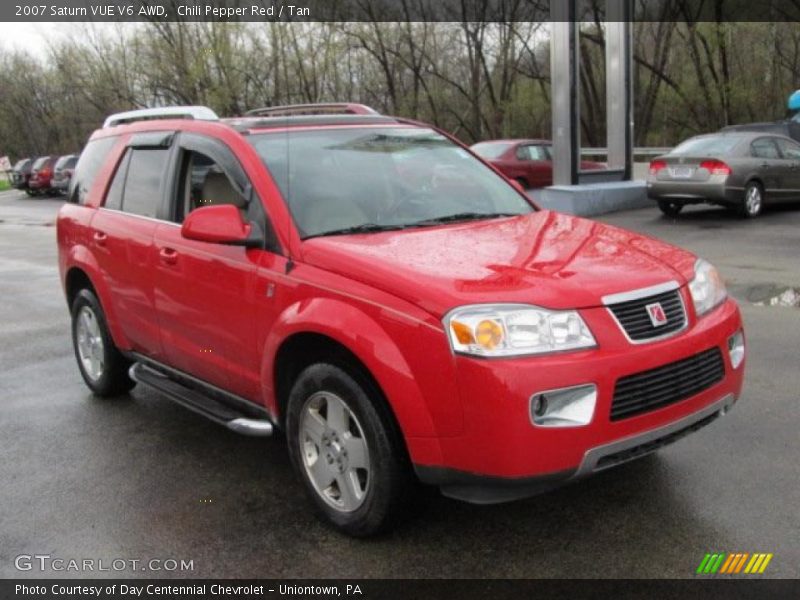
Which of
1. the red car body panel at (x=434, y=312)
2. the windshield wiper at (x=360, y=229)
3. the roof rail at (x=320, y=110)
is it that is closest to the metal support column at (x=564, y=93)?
the roof rail at (x=320, y=110)

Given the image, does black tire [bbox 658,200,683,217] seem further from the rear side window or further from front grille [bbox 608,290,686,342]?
front grille [bbox 608,290,686,342]

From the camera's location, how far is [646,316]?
10.5ft

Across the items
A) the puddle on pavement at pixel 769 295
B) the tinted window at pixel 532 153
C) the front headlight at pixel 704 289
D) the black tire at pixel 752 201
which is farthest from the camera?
the tinted window at pixel 532 153

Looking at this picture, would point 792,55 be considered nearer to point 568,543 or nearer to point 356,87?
point 356,87

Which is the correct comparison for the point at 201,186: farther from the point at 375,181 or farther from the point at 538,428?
the point at 538,428

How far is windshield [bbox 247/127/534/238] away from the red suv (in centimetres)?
1

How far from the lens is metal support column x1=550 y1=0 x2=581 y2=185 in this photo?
1545 cm

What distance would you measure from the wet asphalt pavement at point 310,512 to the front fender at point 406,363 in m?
0.65

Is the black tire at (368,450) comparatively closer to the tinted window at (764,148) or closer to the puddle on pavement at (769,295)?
the puddle on pavement at (769,295)

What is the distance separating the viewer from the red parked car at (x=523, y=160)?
66.1 ft

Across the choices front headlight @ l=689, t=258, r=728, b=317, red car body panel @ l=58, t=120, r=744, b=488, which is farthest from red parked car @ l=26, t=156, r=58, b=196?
front headlight @ l=689, t=258, r=728, b=317

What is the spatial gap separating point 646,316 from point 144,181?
325 centimetres

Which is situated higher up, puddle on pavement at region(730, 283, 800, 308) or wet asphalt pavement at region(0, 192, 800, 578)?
wet asphalt pavement at region(0, 192, 800, 578)

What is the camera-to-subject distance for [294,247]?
12.1ft
